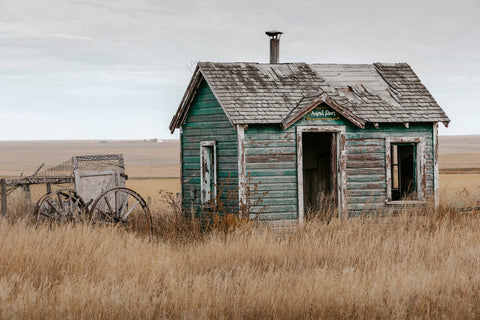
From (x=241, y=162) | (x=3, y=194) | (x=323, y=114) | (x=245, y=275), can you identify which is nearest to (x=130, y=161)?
(x=3, y=194)

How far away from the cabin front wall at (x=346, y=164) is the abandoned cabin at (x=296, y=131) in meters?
0.02

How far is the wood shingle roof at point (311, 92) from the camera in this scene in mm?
14602

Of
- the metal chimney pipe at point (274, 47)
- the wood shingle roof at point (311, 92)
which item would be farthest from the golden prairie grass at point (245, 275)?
the metal chimney pipe at point (274, 47)

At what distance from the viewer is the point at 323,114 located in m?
14.8

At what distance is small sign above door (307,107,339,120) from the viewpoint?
14.8m

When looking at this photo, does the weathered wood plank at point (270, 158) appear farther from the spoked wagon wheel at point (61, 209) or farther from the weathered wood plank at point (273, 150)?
the spoked wagon wheel at point (61, 209)

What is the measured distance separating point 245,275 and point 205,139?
23.2 feet

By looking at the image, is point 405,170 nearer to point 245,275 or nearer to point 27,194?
point 245,275

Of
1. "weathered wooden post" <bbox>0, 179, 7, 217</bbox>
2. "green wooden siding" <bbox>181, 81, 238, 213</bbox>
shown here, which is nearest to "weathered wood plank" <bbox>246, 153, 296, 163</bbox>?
"green wooden siding" <bbox>181, 81, 238, 213</bbox>

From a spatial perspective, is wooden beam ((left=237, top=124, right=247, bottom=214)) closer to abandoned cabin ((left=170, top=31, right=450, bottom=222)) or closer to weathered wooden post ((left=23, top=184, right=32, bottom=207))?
abandoned cabin ((left=170, top=31, right=450, bottom=222))

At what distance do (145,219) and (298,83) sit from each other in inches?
199

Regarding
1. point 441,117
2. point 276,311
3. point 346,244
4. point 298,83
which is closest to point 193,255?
point 346,244

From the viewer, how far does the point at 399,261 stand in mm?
10656

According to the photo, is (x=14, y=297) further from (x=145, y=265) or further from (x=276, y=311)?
(x=276, y=311)
